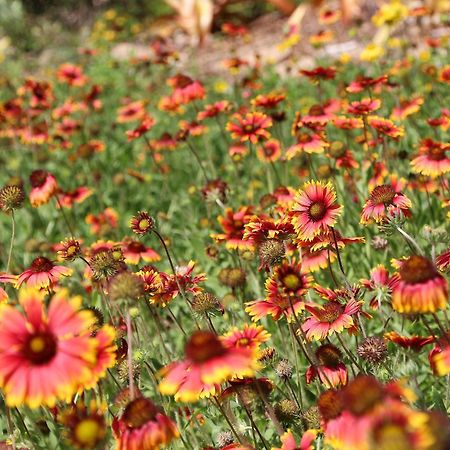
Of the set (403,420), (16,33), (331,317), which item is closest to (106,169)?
(331,317)

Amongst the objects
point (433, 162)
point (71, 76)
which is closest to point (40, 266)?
point (433, 162)

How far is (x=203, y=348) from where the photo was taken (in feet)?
4.41

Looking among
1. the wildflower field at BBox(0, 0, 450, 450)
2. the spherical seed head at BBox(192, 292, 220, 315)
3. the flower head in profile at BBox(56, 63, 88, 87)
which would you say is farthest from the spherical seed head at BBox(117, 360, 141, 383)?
the flower head in profile at BBox(56, 63, 88, 87)

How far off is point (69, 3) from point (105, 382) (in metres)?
15.1

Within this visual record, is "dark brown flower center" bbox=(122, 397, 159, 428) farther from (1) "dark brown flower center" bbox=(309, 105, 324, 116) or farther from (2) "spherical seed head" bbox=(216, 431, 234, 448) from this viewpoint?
(1) "dark brown flower center" bbox=(309, 105, 324, 116)

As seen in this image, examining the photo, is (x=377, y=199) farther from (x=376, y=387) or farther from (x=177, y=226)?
(x=177, y=226)

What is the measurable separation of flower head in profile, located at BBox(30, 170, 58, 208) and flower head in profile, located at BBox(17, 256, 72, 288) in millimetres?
946

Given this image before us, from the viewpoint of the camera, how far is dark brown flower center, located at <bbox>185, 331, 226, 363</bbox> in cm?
134

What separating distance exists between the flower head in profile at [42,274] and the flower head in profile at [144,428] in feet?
3.20

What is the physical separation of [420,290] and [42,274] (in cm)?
143

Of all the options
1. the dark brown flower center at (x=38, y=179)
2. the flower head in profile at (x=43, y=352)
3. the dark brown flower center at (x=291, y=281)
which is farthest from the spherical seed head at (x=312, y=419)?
the dark brown flower center at (x=38, y=179)

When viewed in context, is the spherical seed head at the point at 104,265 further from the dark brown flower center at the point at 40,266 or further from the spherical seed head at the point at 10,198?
the spherical seed head at the point at 10,198

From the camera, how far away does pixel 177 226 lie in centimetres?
448

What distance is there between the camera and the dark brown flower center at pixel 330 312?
6.08ft
